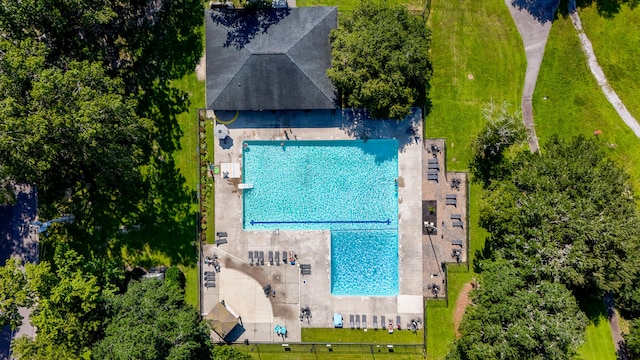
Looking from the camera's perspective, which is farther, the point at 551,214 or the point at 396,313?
the point at 396,313

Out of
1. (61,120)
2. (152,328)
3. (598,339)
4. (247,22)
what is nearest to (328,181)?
(247,22)

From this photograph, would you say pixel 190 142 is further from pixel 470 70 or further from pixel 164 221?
pixel 470 70

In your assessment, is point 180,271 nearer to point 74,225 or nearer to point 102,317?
point 102,317

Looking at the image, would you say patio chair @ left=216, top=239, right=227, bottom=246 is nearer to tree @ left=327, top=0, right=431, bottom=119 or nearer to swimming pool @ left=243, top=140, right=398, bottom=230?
swimming pool @ left=243, top=140, right=398, bottom=230

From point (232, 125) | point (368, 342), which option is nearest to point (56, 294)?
point (232, 125)

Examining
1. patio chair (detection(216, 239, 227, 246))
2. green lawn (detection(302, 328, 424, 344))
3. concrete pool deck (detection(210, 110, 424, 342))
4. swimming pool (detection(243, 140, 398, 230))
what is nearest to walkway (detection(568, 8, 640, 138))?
concrete pool deck (detection(210, 110, 424, 342))

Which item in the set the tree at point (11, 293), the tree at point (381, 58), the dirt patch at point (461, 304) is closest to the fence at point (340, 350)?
the dirt patch at point (461, 304)
